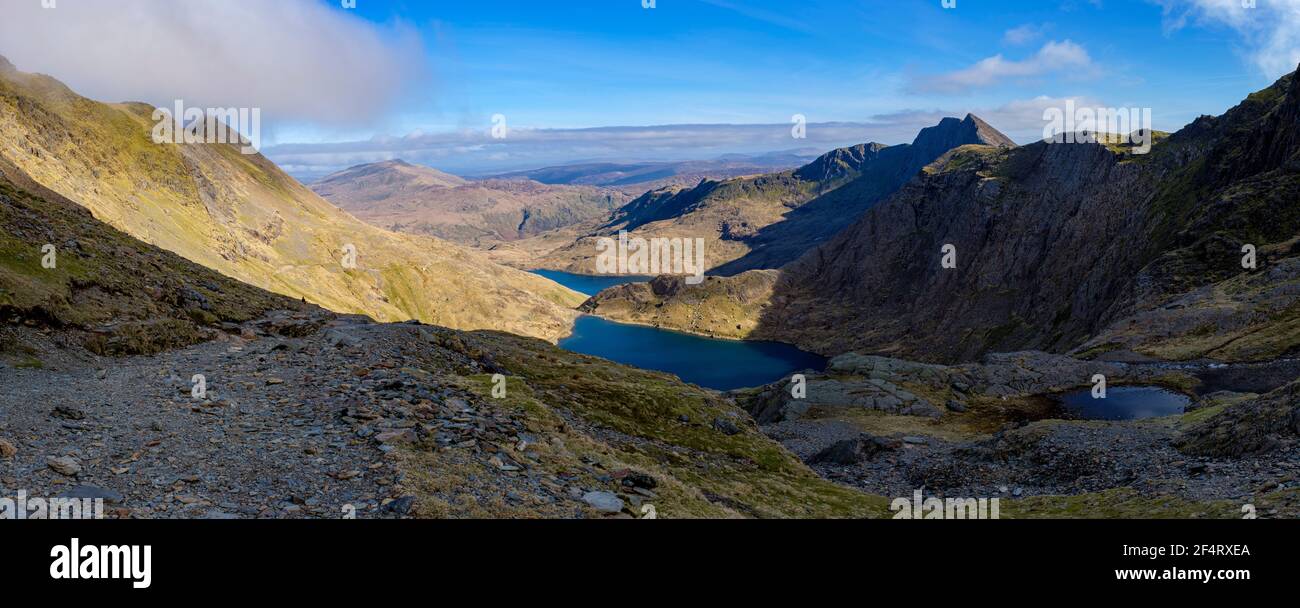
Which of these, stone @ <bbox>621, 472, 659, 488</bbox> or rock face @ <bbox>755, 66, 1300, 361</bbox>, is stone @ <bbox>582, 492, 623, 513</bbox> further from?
rock face @ <bbox>755, 66, 1300, 361</bbox>

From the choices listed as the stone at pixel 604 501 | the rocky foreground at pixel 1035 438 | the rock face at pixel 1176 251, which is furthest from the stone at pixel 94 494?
the rock face at pixel 1176 251

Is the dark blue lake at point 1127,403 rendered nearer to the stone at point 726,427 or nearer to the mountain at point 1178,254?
the mountain at point 1178,254

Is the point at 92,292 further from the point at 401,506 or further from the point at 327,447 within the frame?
the point at 401,506

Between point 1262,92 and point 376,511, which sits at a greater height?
point 1262,92

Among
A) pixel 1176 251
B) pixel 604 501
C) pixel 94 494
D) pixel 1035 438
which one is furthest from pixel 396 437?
pixel 1176 251
